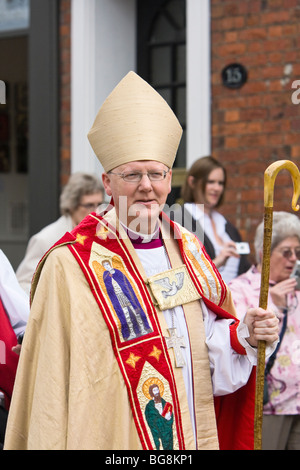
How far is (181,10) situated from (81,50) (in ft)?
3.02

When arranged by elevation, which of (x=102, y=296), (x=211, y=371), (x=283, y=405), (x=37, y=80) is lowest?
(x=283, y=405)

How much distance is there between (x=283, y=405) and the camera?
165 inches

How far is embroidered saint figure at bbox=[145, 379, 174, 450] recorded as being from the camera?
2.73 meters

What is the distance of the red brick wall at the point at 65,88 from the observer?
278 inches

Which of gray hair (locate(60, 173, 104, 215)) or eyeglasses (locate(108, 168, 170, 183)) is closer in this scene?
eyeglasses (locate(108, 168, 170, 183))

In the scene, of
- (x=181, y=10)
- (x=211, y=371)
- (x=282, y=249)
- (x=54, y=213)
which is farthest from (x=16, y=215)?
(x=211, y=371)

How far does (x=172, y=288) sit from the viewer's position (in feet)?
9.40

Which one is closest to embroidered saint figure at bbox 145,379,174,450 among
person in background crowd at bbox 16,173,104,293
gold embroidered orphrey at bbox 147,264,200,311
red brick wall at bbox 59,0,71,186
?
gold embroidered orphrey at bbox 147,264,200,311

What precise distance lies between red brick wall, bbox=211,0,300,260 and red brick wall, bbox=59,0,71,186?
52.6 inches

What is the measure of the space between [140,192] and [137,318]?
42 cm

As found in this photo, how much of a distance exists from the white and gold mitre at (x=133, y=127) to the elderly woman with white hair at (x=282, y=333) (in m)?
1.52

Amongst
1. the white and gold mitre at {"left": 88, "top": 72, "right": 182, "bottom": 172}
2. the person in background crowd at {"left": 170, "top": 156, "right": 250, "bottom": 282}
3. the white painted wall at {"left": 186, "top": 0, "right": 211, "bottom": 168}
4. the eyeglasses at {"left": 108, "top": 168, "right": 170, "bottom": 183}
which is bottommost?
the person in background crowd at {"left": 170, "top": 156, "right": 250, "bottom": 282}

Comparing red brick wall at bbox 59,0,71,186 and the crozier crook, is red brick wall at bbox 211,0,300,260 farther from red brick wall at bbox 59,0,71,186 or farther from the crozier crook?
the crozier crook
